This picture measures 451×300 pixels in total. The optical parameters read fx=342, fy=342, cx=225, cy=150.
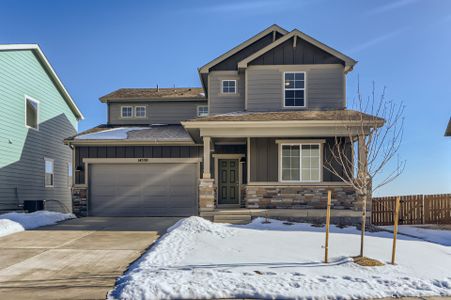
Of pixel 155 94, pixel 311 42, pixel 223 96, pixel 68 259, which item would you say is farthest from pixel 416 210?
pixel 155 94

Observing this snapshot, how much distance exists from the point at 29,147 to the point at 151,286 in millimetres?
13407

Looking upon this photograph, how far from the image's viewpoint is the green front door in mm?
15312

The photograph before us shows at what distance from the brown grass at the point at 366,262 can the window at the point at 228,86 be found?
967 centimetres

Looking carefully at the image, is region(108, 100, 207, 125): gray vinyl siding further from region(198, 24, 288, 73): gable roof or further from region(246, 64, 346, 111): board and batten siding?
region(246, 64, 346, 111): board and batten siding

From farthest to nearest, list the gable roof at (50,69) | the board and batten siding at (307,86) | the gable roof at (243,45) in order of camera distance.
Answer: the gable roof at (243,45)
the gable roof at (50,69)
the board and batten siding at (307,86)

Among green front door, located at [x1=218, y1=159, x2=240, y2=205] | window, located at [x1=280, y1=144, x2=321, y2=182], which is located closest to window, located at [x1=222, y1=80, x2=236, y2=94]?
green front door, located at [x1=218, y1=159, x2=240, y2=205]

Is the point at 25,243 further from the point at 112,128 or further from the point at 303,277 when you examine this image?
the point at 112,128

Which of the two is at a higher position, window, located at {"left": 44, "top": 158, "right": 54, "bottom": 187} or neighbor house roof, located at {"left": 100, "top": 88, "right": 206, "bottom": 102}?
neighbor house roof, located at {"left": 100, "top": 88, "right": 206, "bottom": 102}

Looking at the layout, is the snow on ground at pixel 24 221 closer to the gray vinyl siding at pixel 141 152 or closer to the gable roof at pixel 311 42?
the gray vinyl siding at pixel 141 152

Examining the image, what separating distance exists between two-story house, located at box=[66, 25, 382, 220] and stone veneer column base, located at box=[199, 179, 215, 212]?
9cm

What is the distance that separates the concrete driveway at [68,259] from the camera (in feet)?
16.3

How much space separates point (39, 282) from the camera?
5.28 metres

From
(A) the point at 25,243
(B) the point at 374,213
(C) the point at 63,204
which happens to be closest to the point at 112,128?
(C) the point at 63,204

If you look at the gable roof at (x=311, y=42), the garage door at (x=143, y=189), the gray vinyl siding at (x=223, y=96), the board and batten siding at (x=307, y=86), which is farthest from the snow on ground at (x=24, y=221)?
the gable roof at (x=311, y=42)
